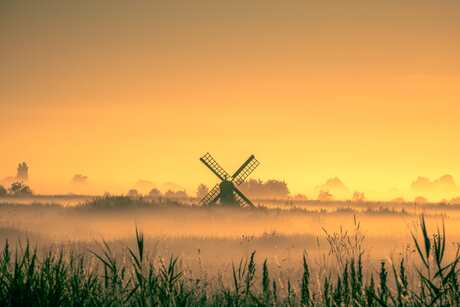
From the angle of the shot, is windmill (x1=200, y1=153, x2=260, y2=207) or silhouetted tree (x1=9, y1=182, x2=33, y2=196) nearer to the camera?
windmill (x1=200, y1=153, x2=260, y2=207)

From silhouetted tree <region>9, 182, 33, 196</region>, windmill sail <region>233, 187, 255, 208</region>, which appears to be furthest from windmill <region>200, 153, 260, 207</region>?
silhouetted tree <region>9, 182, 33, 196</region>

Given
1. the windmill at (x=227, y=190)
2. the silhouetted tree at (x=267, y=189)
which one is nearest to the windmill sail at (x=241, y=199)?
the windmill at (x=227, y=190)

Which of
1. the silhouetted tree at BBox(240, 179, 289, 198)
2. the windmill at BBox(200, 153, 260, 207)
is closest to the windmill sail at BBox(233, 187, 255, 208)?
the windmill at BBox(200, 153, 260, 207)

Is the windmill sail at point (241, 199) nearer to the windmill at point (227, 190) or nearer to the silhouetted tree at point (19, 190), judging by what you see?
the windmill at point (227, 190)

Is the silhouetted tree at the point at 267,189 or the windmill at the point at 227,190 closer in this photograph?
the windmill at the point at 227,190

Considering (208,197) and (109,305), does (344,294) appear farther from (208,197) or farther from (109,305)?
(208,197)

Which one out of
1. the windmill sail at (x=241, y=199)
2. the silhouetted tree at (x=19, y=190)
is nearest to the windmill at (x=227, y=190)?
the windmill sail at (x=241, y=199)

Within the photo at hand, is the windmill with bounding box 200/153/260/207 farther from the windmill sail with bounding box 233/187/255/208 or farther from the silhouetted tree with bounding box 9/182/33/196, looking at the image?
the silhouetted tree with bounding box 9/182/33/196

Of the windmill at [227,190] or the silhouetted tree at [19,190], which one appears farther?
the silhouetted tree at [19,190]

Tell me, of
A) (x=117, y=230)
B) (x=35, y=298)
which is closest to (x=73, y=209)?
(x=117, y=230)

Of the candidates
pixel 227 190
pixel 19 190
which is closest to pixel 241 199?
pixel 227 190

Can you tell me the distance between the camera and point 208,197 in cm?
4222

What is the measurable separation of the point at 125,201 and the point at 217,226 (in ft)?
21.9

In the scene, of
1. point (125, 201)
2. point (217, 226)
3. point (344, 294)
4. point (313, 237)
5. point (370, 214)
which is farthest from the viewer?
point (370, 214)
